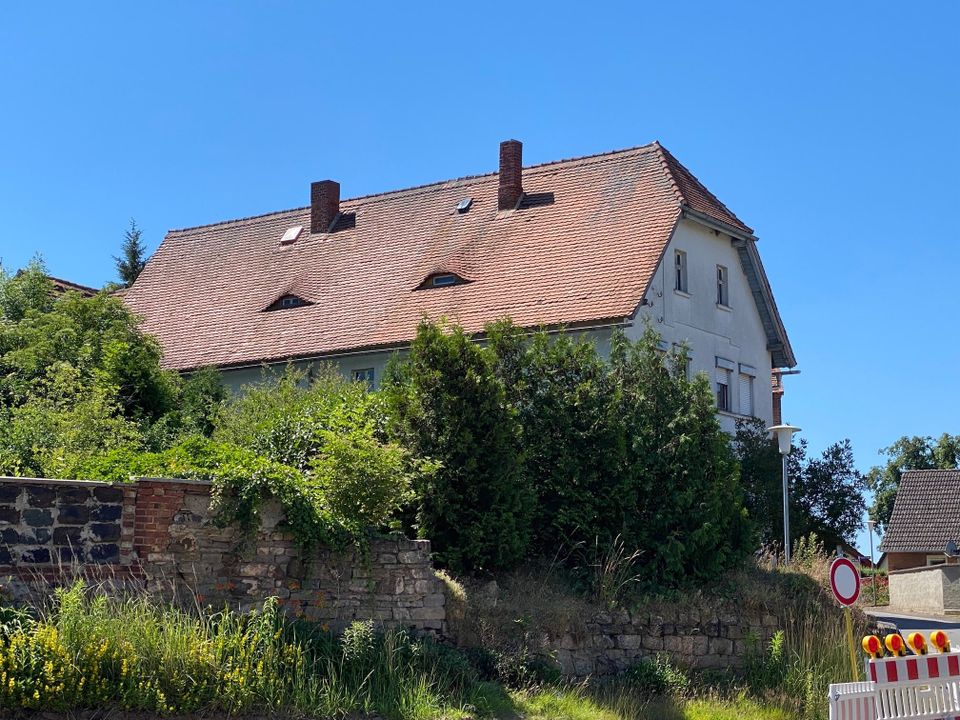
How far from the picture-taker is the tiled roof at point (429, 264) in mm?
29516

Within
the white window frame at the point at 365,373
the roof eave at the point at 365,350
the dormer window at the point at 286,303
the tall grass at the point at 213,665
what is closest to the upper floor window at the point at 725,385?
the roof eave at the point at 365,350

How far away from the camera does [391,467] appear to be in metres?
14.6

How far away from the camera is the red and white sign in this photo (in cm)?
1458

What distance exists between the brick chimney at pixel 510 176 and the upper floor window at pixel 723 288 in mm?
5733

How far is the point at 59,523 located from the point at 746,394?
79.5ft

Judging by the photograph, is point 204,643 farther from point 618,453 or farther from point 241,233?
point 241,233

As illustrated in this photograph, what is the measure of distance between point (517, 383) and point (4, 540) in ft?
25.2

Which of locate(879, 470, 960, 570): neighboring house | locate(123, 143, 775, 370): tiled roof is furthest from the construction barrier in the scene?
locate(879, 470, 960, 570): neighboring house

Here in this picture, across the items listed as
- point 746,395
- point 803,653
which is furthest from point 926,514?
point 803,653

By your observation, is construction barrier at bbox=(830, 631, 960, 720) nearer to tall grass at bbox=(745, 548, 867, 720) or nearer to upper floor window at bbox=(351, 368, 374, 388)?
tall grass at bbox=(745, 548, 867, 720)

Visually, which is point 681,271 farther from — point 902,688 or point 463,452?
point 902,688

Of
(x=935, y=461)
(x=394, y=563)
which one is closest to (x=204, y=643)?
(x=394, y=563)

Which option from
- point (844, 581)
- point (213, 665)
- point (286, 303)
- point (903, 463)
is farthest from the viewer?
point (903, 463)

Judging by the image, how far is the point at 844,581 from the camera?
580 inches
